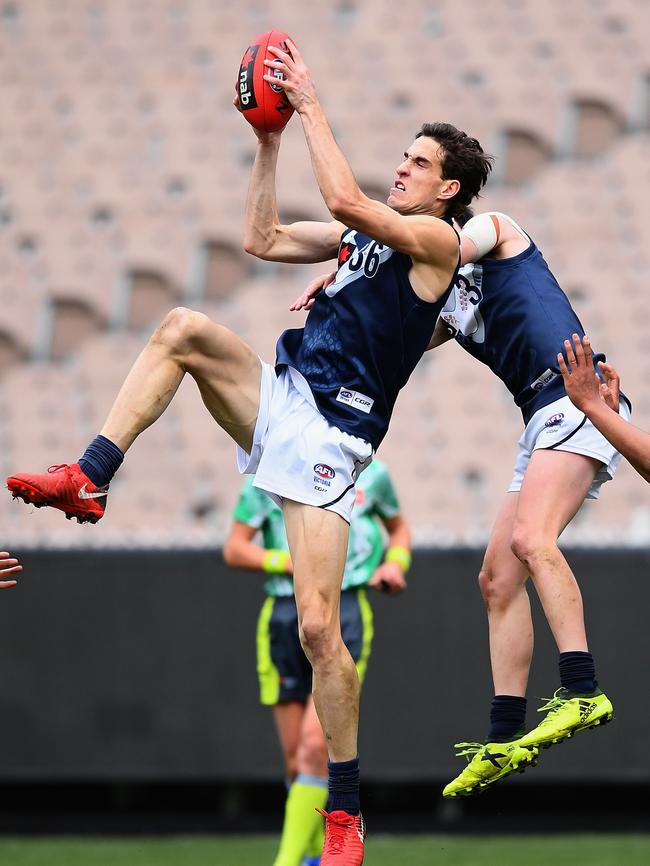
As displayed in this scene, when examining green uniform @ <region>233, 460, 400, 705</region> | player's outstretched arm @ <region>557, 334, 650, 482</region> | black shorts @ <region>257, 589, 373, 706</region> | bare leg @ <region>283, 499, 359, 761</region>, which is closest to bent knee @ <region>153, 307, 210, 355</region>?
bare leg @ <region>283, 499, 359, 761</region>

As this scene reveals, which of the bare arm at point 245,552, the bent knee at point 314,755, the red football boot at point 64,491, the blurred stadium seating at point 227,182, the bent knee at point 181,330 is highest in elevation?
the blurred stadium seating at point 227,182

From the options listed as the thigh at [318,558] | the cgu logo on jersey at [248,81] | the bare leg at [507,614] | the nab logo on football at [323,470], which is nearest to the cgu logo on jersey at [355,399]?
the nab logo on football at [323,470]

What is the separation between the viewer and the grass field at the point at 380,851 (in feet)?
25.7

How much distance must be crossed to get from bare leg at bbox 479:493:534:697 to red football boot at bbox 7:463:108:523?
1.59 m

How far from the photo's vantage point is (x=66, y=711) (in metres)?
9.21

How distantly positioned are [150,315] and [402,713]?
7.66 metres

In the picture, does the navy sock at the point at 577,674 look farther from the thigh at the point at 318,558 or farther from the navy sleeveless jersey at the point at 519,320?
the navy sleeveless jersey at the point at 519,320

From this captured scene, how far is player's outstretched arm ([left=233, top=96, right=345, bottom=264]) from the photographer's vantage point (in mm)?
4938

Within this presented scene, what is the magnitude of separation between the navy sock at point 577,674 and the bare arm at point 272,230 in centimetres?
180

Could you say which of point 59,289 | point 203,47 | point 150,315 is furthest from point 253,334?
point 203,47

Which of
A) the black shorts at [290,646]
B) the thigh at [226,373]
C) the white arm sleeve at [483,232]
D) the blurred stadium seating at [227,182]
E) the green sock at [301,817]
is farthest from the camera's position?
the blurred stadium seating at [227,182]

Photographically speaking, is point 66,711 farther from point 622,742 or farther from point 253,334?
point 253,334

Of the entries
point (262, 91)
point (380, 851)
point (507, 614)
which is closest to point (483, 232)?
point (262, 91)

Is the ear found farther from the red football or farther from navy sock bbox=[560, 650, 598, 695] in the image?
navy sock bbox=[560, 650, 598, 695]
